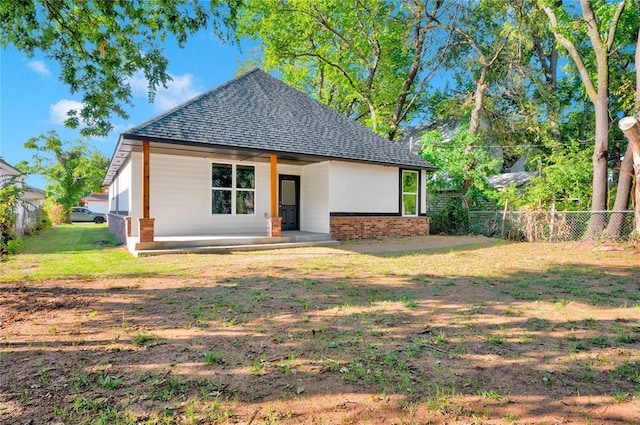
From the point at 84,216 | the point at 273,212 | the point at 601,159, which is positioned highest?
the point at 601,159

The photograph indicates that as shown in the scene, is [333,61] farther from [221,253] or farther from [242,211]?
[221,253]

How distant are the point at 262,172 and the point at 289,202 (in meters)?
1.87

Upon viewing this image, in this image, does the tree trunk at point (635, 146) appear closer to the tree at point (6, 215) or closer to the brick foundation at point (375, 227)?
the brick foundation at point (375, 227)

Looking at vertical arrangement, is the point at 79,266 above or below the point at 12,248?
below

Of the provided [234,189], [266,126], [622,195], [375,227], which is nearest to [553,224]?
[622,195]

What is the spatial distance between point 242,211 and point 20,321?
904 cm

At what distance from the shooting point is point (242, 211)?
42.2 ft

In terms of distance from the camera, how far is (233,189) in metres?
12.6

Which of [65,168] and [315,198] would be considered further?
[65,168]

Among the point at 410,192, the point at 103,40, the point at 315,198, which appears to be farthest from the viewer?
the point at 410,192

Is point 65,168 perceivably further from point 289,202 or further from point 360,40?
point 360,40

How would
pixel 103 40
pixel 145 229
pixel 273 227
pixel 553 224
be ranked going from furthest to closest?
1. pixel 553 224
2. pixel 273 227
3. pixel 145 229
4. pixel 103 40

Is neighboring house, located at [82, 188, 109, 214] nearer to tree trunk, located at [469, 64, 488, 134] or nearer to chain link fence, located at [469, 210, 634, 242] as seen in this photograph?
tree trunk, located at [469, 64, 488, 134]

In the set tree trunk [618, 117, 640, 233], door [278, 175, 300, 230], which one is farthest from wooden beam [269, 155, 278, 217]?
tree trunk [618, 117, 640, 233]
